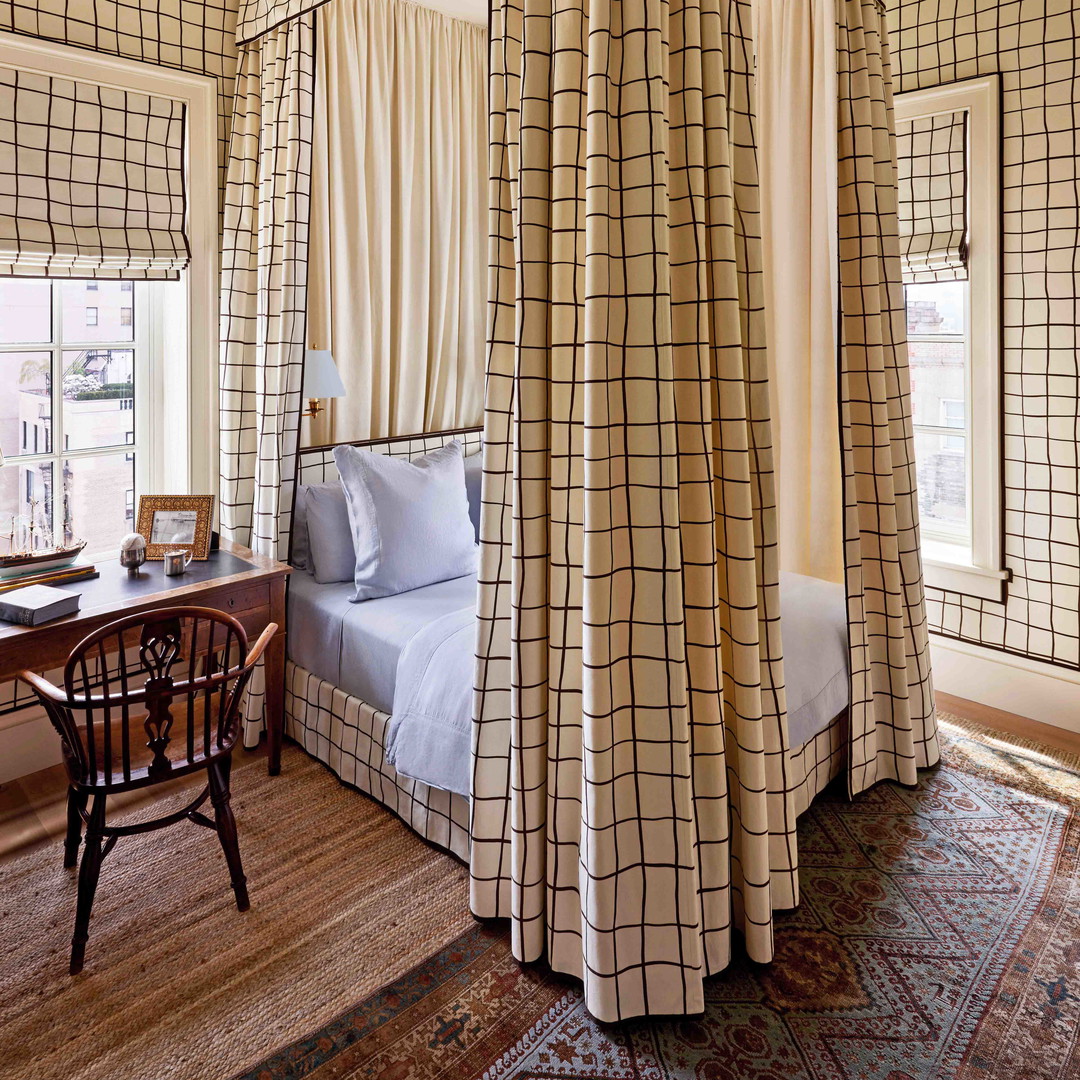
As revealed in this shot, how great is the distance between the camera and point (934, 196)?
10.6ft

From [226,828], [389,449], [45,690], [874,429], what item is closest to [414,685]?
[226,828]

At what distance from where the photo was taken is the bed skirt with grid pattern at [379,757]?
7.41ft

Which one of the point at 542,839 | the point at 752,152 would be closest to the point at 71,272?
the point at 752,152

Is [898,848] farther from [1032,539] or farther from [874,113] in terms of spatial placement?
[874,113]

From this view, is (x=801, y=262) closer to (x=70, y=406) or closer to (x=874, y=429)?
(x=874, y=429)

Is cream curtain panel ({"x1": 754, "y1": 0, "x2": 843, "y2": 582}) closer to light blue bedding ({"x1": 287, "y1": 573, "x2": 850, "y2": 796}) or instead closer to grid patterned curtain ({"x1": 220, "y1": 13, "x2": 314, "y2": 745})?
→ light blue bedding ({"x1": 287, "y1": 573, "x2": 850, "y2": 796})

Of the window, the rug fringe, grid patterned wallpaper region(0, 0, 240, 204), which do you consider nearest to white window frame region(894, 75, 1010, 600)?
the rug fringe

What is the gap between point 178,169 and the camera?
116 inches

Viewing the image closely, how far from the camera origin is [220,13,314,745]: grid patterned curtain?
275 centimetres

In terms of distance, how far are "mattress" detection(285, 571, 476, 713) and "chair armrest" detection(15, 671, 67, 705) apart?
88cm

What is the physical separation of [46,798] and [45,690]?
98 centimetres

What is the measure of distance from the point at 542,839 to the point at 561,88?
1.54 m

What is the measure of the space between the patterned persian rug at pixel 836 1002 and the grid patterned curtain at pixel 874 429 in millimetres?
435

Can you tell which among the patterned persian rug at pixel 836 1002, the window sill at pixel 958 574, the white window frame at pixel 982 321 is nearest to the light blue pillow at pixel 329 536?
the patterned persian rug at pixel 836 1002
